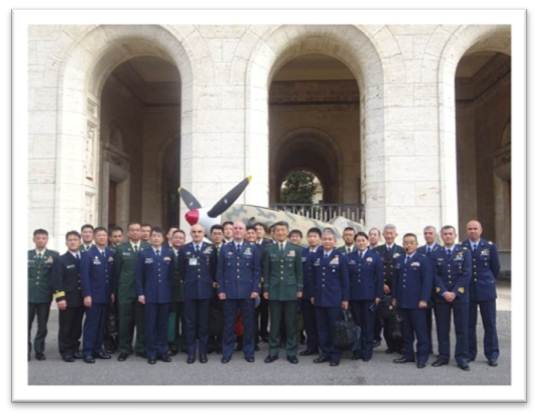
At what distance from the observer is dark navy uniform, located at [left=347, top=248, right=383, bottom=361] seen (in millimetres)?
6922

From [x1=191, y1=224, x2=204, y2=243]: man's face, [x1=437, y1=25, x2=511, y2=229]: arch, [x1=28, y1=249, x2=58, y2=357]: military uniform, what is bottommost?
[x1=28, y1=249, x2=58, y2=357]: military uniform

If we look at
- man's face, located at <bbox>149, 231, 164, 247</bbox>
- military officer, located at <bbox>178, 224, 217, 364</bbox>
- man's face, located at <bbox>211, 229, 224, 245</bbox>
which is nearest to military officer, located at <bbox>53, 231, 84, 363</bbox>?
man's face, located at <bbox>149, 231, 164, 247</bbox>

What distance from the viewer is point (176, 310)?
7.34m

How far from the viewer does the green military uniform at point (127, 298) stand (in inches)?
280

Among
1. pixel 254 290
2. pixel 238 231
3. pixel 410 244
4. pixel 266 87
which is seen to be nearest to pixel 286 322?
pixel 254 290

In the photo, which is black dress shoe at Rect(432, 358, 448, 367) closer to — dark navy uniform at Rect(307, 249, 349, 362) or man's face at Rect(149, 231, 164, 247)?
dark navy uniform at Rect(307, 249, 349, 362)

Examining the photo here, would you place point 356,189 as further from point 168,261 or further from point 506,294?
point 168,261

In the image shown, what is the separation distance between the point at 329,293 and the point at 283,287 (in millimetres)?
607

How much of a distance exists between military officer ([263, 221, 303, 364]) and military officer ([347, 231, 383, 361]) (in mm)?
729

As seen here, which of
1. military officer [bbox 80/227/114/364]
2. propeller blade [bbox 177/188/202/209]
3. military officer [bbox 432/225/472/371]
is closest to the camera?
military officer [bbox 432/225/472/371]

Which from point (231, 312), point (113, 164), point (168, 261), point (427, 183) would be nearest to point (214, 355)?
point (231, 312)

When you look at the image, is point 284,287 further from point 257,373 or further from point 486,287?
point 486,287

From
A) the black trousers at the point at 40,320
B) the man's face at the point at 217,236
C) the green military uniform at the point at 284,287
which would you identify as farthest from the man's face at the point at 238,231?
the black trousers at the point at 40,320

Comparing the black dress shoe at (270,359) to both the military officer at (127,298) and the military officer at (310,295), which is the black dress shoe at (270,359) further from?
the military officer at (127,298)
